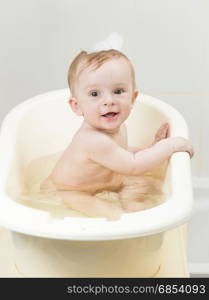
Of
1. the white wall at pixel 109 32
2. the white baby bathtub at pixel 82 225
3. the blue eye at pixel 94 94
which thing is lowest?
the white baby bathtub at pixel 82 225

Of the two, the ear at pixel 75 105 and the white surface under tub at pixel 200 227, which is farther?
the white surface under tub at pixel 200 227

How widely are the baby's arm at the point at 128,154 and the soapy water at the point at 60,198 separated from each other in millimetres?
85

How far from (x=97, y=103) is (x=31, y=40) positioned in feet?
1.80

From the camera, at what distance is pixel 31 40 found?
5.99 feet

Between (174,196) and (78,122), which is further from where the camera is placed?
(78,122)

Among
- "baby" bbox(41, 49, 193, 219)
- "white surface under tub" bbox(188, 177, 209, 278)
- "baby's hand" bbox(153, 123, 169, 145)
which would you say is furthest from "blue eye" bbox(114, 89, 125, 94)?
"white surface under tub" bbox(188, 177, 209, 278)

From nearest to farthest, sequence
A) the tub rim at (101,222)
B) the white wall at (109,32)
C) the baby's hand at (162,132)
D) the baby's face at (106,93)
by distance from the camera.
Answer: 1. the tub rim at (101,222)
2. the baby's face at (106,93)
3. the baby's hand at (162,132)
4. the white wall at (109,32)

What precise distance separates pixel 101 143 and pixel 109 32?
1.74 feet

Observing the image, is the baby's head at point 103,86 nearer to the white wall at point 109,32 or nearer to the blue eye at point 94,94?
the blue eye at point 94,94

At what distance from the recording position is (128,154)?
1.40 m

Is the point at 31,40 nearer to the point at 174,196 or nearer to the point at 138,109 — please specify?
the point at 138,109

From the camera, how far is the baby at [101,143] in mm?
1361

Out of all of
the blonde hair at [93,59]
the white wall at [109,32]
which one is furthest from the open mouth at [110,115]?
the white wall at [109,32]

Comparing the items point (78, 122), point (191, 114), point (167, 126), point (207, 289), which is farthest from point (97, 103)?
point (191, 114)
